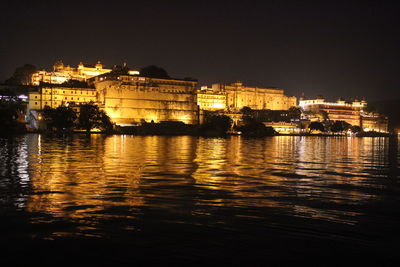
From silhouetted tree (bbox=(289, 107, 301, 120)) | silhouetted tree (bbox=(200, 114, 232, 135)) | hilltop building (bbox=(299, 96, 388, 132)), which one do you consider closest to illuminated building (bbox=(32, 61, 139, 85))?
silhouetted tree (bbox=(200, 114, 232, 135))

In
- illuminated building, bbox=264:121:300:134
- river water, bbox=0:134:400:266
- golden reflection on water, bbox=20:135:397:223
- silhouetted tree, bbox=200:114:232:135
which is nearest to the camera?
river water, bbox=0:134:400:266

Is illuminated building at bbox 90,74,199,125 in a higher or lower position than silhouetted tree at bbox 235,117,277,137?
higher

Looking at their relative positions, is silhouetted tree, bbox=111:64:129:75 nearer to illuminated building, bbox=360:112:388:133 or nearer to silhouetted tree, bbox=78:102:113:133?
silhouetted tree, bbox=78:102:113:133

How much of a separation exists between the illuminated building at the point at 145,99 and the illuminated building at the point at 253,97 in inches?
813

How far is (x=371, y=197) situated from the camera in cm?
1423

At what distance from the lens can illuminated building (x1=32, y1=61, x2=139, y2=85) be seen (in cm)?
12400

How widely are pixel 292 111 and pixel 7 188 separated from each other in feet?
501

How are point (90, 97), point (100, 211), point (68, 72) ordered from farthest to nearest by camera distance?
point (68, 72), point (90, 97), point (100, 211)

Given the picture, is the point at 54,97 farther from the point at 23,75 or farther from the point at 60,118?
the point at 23,75

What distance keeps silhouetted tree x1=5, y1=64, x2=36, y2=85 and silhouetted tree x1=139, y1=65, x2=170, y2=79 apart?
1383 inches

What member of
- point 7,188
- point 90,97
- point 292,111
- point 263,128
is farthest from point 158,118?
point 7,188

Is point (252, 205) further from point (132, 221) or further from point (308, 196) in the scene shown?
point (132, 221)

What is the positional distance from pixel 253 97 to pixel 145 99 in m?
56.3

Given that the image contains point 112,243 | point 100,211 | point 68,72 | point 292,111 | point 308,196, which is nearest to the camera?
point 112,243
